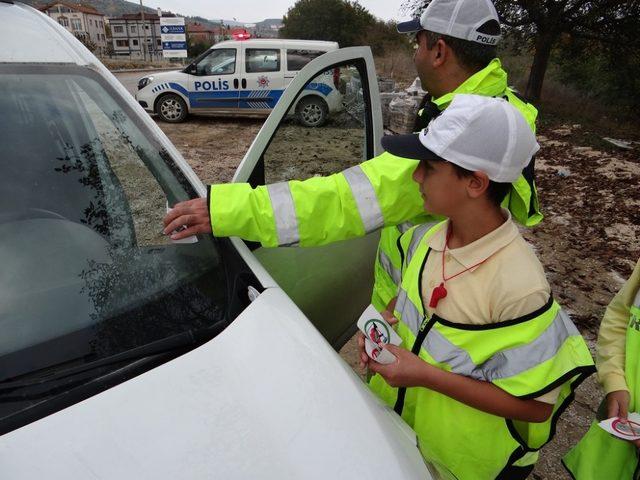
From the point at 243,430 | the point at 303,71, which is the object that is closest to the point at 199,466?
the point at 243,430

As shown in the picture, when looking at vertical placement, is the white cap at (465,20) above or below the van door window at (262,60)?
above

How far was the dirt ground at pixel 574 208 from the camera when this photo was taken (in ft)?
7.82

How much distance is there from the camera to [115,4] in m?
137

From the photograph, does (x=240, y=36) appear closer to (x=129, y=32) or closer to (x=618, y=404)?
(x=618, y=404)

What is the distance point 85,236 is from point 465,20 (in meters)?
1.45

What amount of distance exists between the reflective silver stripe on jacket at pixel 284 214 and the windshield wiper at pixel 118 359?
35 cm

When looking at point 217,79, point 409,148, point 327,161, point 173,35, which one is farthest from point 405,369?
point 173,35

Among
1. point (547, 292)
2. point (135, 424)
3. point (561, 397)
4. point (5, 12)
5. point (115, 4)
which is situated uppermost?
point (115, 4)

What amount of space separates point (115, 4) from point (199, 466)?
542ft

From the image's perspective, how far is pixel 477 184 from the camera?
3.73 ft

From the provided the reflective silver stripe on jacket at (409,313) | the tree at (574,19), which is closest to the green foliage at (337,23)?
the tree at (574,19)

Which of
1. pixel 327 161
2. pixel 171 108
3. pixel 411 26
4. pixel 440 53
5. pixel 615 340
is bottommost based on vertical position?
pixel 171 108

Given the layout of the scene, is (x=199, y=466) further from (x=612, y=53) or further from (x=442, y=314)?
(x=612, y=53)

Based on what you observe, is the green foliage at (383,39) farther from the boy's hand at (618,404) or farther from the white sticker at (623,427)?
the white sticker at (623,427)
